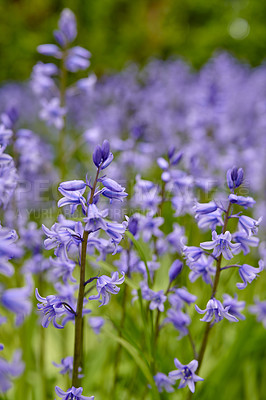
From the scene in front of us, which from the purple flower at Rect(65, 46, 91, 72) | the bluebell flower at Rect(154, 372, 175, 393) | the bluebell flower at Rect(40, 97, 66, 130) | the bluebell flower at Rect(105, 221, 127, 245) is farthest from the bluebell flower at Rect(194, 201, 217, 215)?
the purple flower at Rect(65, 46, 91, 72)

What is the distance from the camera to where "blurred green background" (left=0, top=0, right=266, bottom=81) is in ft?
40.4

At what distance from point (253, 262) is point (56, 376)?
240 cm

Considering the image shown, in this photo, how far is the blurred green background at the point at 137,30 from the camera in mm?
12328

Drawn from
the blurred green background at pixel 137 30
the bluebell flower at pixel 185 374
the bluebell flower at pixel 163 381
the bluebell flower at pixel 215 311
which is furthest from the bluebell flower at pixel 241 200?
the blurred green background at pixel 137 30

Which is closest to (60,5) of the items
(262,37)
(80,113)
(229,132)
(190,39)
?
(190,39)

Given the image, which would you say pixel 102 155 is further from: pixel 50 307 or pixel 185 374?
pixel 185 374

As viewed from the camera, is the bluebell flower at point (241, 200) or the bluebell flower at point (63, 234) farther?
the bluebell flower at point (241, 200)

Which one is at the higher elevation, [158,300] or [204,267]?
[204,267]

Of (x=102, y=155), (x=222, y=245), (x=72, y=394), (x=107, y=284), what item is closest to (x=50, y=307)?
(x=107, y=284)

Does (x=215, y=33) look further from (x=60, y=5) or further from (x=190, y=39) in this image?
(x=60, y=5)

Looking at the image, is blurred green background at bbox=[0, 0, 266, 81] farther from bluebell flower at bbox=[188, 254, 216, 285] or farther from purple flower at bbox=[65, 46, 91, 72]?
bluebell flower at bbox=[188, 254, 216, 285]

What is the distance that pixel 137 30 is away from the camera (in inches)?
537

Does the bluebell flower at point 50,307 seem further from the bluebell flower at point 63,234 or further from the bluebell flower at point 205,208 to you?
the bluebell flower at point 205,208

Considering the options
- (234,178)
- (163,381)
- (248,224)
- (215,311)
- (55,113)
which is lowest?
(163,381)
